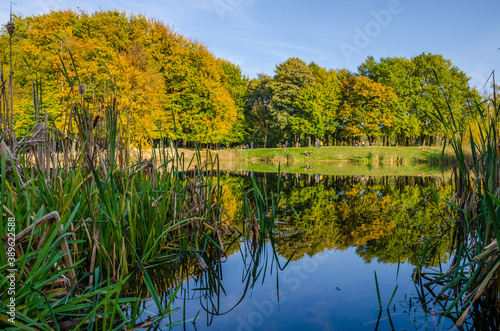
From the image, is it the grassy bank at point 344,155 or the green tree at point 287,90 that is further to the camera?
the green tree at point 287,90

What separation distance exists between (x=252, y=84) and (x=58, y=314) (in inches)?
1613

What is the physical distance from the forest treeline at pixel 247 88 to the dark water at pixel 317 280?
15.3 meters

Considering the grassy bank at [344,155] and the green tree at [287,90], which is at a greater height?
the green tree at [287,90]

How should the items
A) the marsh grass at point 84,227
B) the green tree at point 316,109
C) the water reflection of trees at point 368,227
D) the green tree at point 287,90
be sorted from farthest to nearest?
the green tree at point 287,90 < the green tree at point 316,109 < the water reflection of trees at point 368,227 < the marsh grass at point 84,227

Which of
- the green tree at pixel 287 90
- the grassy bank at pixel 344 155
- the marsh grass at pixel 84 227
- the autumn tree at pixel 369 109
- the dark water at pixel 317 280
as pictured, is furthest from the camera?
the green tree at pixel 287 90

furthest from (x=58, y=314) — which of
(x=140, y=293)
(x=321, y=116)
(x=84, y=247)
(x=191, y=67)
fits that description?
(x=321, y=116)

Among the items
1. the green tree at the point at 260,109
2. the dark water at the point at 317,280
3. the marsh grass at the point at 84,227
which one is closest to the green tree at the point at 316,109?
the green tree at the point at 260,109

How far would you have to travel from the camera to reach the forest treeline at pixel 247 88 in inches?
798

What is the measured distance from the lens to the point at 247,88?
40.6m

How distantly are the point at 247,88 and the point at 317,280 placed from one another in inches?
1553

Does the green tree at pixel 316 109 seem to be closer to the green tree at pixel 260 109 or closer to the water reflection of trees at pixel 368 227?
the green tree at pixel 260 109

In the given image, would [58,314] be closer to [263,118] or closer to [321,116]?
[321,116]

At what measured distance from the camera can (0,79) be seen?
7.54 feet

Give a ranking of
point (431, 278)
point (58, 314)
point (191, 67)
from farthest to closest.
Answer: point (191, 67)
point (431, 278)
point (58, 314)
